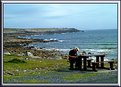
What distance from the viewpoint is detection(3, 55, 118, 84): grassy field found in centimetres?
1650

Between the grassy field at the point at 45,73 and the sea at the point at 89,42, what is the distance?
445 millimetres

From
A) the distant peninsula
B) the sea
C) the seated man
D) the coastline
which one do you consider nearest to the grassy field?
the coastline

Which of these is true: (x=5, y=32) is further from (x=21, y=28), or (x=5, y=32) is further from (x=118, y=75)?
(x=118, y=75)

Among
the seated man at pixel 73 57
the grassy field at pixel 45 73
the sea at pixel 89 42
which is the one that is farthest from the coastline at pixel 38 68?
the sea at pixel 89 42

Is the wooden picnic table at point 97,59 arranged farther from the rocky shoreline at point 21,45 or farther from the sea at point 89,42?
the rocky shoreline at point 21,45

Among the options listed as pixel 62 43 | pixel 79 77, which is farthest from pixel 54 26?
pixel 79 77

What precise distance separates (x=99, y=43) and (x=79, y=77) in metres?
1.14

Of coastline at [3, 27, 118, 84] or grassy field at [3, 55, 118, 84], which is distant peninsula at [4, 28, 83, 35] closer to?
coastline at [3, 27, 118, 84]

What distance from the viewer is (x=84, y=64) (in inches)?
662

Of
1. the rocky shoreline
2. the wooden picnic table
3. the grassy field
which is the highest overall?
the rocky shoreline

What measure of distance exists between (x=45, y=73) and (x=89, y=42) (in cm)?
157

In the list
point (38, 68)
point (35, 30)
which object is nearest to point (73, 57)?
point (38, 68)

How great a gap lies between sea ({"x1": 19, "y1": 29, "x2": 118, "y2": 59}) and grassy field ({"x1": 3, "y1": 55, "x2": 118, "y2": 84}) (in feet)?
1.46

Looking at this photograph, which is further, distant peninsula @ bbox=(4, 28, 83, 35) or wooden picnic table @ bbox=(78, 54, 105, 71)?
wooden picnic table @ bbox=(78, 54, 105, 71)
